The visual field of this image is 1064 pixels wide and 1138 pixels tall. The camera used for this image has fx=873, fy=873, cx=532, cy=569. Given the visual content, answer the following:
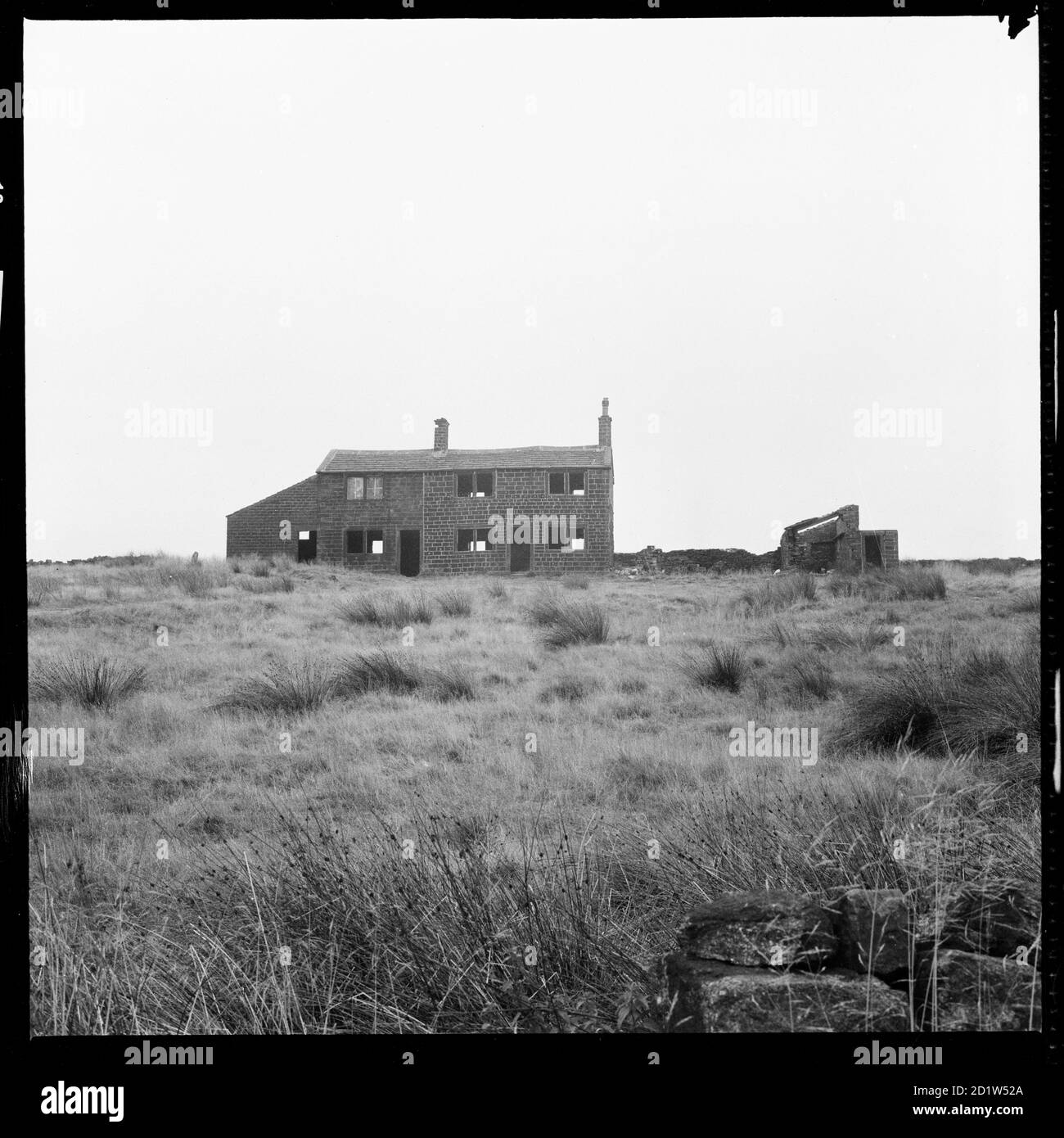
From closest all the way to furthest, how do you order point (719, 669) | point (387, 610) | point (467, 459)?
point (719, 669) < point (387, 610) < point (467, 459)

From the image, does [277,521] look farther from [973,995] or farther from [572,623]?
[973,995]

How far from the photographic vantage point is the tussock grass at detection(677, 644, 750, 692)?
25.6 ft

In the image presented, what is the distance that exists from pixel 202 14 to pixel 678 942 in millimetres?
3581

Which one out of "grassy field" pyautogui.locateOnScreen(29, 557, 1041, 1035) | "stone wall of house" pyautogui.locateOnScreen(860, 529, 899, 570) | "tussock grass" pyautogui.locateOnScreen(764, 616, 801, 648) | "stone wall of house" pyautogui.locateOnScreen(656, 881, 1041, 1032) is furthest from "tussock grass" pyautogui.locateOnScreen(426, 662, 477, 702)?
"stone wall of house" pyautogui.locateOnScreen(860, 529, 899, 570)

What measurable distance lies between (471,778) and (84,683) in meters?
3.72

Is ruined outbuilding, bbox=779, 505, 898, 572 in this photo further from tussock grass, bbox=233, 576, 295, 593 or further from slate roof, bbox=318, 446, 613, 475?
tussock grass, bbox=233, 576, 295, 593

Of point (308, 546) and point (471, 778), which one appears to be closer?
point (471, 778)

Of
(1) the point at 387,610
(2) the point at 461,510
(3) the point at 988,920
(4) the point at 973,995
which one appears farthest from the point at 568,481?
(4) the point at 973,995

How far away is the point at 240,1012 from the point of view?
10.2ft

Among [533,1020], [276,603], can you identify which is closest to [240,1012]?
[533,1020]

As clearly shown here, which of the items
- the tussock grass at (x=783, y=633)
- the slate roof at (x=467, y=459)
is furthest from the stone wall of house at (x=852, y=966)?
the slate roof at (x=467, y=459)

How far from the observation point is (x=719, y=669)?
784cm

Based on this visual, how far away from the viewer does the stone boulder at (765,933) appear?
8.67 feet

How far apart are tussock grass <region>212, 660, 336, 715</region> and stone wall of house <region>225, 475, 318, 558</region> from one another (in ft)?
14.9
